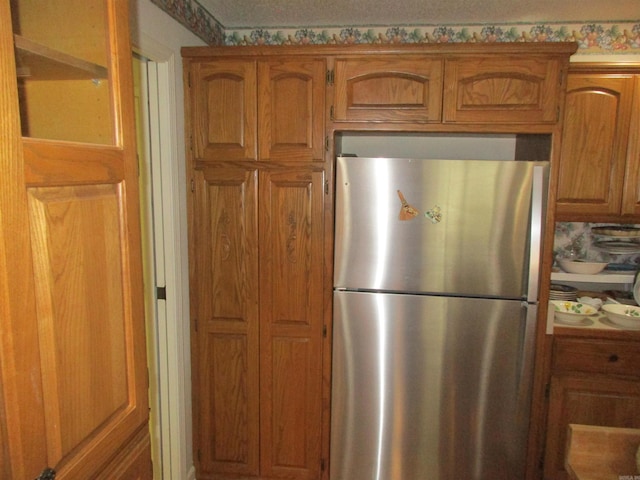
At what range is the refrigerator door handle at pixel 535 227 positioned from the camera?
5.65 ft

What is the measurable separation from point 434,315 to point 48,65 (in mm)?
1614

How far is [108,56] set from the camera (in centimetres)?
87

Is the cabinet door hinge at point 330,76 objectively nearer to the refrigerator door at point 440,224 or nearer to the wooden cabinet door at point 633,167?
the refrigerator door at point 440,224

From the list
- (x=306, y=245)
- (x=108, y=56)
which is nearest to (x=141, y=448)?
(x=108, y=56)

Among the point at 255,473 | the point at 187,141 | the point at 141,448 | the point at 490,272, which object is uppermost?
the point at 187,141

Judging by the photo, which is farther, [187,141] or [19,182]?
[187,141]

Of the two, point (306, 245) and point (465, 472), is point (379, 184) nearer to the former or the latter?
point (306, 245)

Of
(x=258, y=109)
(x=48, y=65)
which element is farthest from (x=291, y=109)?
(x=48, y=65)

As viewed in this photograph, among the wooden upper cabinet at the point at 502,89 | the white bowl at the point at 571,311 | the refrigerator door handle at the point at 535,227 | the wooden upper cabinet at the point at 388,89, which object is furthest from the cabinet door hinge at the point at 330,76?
the white bowl at the point at 571,311

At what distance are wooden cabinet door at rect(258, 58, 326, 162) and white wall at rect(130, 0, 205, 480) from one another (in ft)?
1.22

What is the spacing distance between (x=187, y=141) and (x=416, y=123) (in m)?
1.03

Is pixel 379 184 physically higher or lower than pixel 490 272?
higher

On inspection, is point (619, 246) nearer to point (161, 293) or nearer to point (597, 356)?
point (597, 356)

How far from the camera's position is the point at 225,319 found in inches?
77.9
